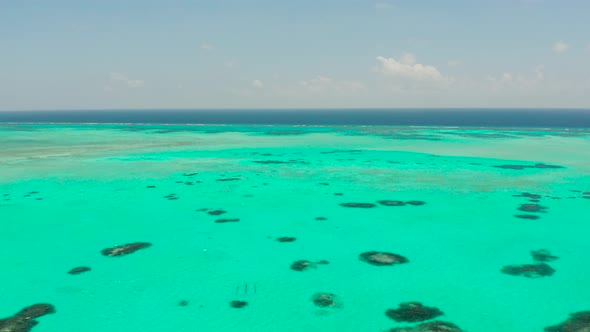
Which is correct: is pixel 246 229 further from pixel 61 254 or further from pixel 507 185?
pixel 507 185

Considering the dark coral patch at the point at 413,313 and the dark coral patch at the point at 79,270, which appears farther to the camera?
the dark coral patch at the point at 79,270

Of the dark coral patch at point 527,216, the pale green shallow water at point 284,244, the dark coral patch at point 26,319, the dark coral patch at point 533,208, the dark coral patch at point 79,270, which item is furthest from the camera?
the dark coral patch at point 533,208

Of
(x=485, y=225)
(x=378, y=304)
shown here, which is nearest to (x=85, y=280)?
(x=378, y=304)

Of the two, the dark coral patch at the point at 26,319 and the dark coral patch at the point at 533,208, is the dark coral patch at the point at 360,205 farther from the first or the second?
the dark coral patch at the point at 26,319

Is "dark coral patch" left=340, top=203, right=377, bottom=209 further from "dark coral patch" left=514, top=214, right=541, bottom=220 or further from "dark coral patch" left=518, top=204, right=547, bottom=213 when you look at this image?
"dark coral patch" left=518, top=204, right=547, bottom=213

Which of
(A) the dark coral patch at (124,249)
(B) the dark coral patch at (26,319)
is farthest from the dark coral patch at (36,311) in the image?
(A) the dark coral patch at (124,249)

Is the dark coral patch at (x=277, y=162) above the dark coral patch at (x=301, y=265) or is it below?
above

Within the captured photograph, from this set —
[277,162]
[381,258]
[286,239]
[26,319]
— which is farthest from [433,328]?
[277,162]

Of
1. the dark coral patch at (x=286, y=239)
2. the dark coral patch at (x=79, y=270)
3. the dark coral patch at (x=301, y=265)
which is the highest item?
the dark coral patch at (x=286, y=239)

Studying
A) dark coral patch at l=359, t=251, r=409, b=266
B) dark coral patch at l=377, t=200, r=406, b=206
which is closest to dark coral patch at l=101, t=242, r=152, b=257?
dark coral patch at l=359, t=251, r=409, b=266
